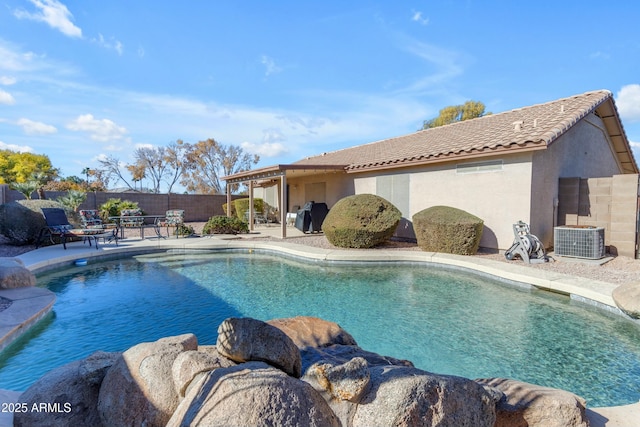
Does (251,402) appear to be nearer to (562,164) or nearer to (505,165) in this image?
(505,165)

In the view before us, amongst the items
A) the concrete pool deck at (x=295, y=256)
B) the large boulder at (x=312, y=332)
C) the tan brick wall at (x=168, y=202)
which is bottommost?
the concrete pool deck at (x=295, y=256)

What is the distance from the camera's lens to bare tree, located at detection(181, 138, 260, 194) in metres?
35.4

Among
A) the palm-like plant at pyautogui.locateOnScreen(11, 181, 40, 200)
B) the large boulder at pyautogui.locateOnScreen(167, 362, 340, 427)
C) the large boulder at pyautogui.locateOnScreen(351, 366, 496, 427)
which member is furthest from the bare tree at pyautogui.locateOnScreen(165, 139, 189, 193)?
the large boulder at pyautogui.locateOnScreen(351, 366, 496, 427)

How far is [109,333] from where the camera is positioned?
4.67m

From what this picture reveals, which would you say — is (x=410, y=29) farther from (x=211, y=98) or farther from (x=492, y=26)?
(x=211, y=98)

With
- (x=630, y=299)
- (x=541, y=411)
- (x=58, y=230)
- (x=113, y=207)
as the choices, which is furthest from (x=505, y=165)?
(x=113, y=207)

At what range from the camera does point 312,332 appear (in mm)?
3363

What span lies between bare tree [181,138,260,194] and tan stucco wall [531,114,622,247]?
31.6 metres

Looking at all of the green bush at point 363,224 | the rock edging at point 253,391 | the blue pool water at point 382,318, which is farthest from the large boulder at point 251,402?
the green bush at point 363,224

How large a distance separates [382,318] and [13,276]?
21.0ft

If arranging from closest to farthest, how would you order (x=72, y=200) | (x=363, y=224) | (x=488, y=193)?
(x=488, y=193)
(x=363, y=224)
(x=72, y=200)

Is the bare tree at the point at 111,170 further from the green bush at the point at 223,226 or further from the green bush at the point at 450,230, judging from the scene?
the green bush at the point at 450,230

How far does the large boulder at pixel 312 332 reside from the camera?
319 centimetres

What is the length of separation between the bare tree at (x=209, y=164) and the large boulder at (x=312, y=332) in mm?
34700
